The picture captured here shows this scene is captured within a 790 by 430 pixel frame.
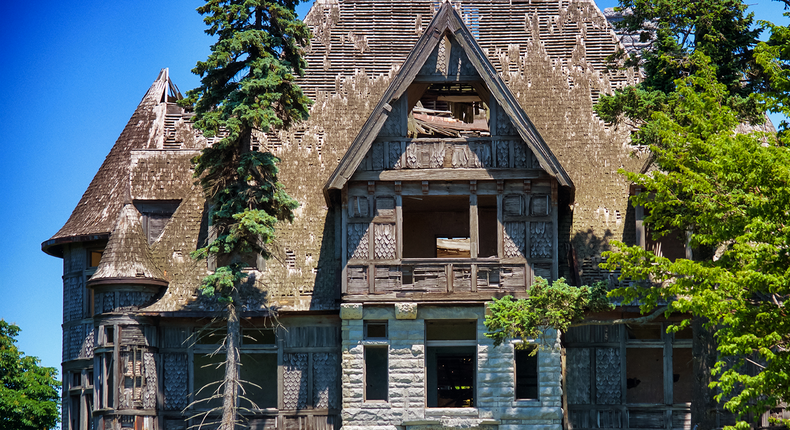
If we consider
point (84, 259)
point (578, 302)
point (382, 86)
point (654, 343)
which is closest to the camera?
point (578, 302)

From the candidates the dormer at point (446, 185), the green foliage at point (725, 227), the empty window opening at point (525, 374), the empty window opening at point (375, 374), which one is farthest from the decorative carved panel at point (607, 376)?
the empty window opening at point (375, 374)

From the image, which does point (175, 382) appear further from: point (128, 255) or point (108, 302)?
point (128, 255)

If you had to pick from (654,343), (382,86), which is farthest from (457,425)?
(382,86)

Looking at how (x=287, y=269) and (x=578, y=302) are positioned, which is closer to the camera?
(x=578, y=302)

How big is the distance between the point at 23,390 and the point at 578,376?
19.7m

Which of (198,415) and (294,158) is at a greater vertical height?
(294,158)

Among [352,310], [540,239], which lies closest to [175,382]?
[352,310]

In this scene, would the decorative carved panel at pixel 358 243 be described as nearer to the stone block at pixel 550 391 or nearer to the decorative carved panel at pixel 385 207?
the decorative carved panel at pixel 385 207

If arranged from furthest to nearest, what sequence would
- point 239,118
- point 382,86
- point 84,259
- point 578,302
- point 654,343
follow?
point 382,86 → point 84,259 → point 654,343 → point 239,118 → point 578,302

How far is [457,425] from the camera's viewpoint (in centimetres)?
2609

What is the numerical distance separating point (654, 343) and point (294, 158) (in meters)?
12.0

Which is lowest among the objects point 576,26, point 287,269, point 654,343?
point 654,343

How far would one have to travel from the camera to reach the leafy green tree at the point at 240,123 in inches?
1005

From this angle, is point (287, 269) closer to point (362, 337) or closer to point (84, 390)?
point (362, 337)
